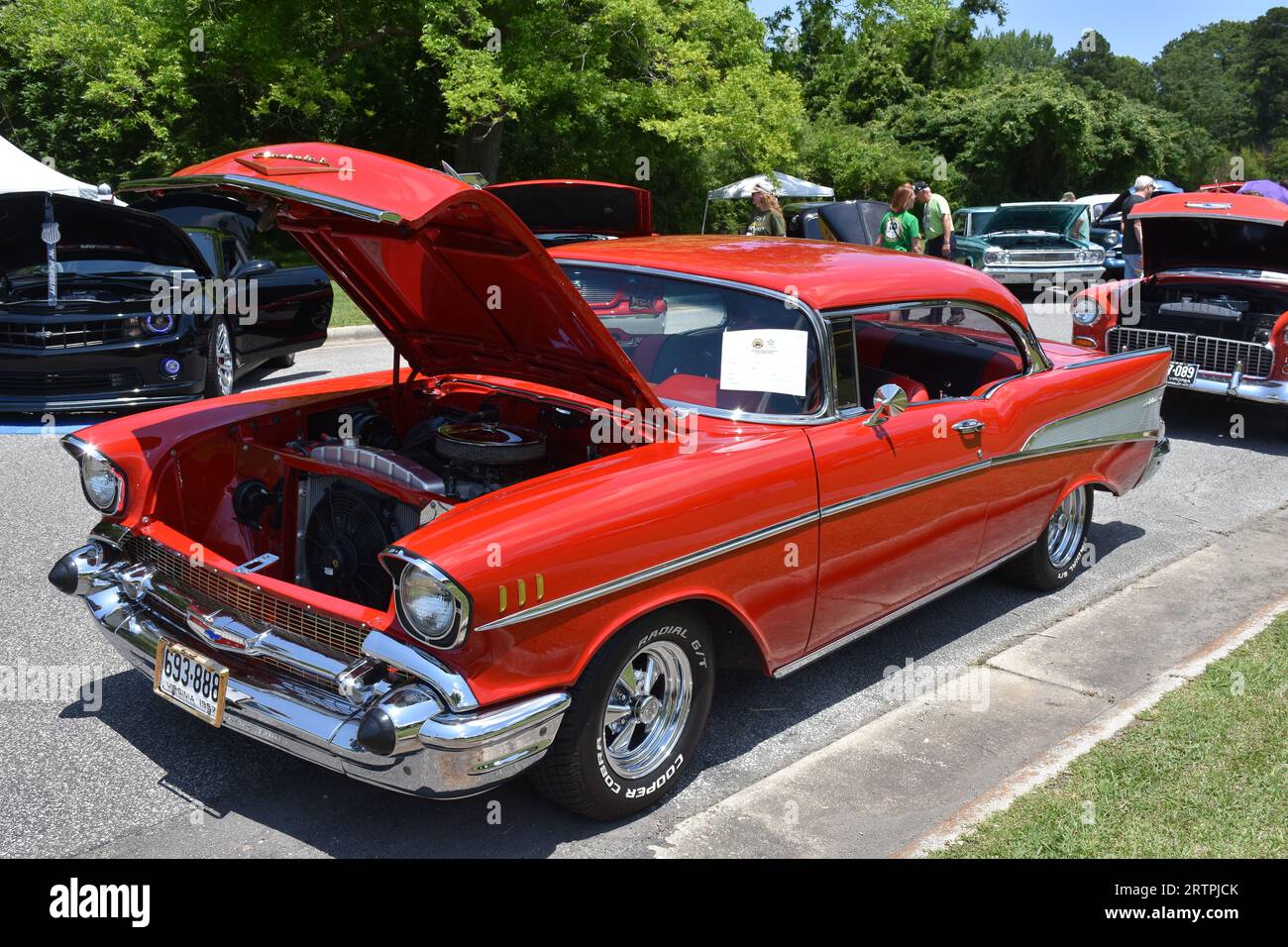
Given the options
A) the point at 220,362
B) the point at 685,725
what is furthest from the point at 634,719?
the point at 220,362

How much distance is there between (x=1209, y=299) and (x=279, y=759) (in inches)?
308

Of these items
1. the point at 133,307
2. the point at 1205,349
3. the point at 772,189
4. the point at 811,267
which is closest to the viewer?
the point at 811,267

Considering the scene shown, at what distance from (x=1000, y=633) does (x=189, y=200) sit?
8.20 metres

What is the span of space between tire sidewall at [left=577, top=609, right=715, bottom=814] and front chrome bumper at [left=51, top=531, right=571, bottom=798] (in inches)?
6.2

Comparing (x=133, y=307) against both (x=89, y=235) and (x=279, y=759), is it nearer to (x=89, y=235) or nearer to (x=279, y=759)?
(x=89, y=235)

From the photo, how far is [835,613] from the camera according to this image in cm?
399

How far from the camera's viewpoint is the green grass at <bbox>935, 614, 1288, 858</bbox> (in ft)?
10.8

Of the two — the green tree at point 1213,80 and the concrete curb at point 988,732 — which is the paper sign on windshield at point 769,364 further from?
the green tree at point 1213,80

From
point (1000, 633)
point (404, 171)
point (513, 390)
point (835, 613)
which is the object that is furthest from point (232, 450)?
point (1000, 633)

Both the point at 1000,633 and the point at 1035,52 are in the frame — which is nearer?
the point at 1000,633

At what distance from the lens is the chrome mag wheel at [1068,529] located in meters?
5.54

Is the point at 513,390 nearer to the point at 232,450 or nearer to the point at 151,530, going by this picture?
the point at 232,450

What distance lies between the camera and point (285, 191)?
10.7 ft

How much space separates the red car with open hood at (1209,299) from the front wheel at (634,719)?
621cm
